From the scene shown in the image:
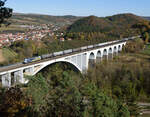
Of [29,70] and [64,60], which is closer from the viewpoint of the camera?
[29,70]

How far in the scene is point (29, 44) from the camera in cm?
4744

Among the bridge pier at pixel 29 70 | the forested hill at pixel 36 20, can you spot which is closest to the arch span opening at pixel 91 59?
the bridge pier at pixel 29 70

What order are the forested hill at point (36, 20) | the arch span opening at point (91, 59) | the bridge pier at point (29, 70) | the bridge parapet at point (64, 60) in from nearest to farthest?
the bridge parapet at point (64, 60), the bridge pier at point (29, 70), the arch span opening at point (91, 59), the forested hill at point (36, 20)

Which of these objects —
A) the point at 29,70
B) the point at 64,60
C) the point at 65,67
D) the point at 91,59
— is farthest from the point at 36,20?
the point at 29,70

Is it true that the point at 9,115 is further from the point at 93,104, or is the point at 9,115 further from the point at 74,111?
the point at 93,104

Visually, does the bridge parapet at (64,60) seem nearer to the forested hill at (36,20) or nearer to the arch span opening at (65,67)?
the arch span opening at (65,67)

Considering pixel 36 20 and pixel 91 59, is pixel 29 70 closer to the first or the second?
pixel 91 59

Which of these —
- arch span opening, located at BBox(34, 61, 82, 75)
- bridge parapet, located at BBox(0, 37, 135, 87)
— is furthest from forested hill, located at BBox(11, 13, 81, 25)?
arch span opening, located at BBox(34, 61, 82, 75)

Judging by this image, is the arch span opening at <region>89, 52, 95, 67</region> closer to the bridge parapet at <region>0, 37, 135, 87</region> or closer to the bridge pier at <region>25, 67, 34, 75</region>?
the bridge parapet at <region>0, 37, 135, 87</region>

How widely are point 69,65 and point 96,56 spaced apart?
1050 cm

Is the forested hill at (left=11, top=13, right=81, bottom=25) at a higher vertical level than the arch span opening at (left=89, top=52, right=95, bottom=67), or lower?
higher

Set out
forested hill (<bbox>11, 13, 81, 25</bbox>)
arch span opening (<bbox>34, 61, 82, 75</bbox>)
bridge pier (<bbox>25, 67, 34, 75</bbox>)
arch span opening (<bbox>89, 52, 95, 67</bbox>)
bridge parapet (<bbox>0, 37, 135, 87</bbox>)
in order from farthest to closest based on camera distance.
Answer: forested hill (<bbox>11, 13, 81, 25</bbox>) < arch span opening (<bbox>89, 52, 95, 67</bbox>) < arch span opening (<bbox>34, 61, 82, 75</bbox>) < bridge pier (<bbox>25, 67, 34, 75</bbox>) < bridge parapet (<bbox>0, 37, 135, 87</bbox>)

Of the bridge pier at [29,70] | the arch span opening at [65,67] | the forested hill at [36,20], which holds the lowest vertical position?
the arch span opening at [65,67]

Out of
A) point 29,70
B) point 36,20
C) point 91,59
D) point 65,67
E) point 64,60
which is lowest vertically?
point 65,67
